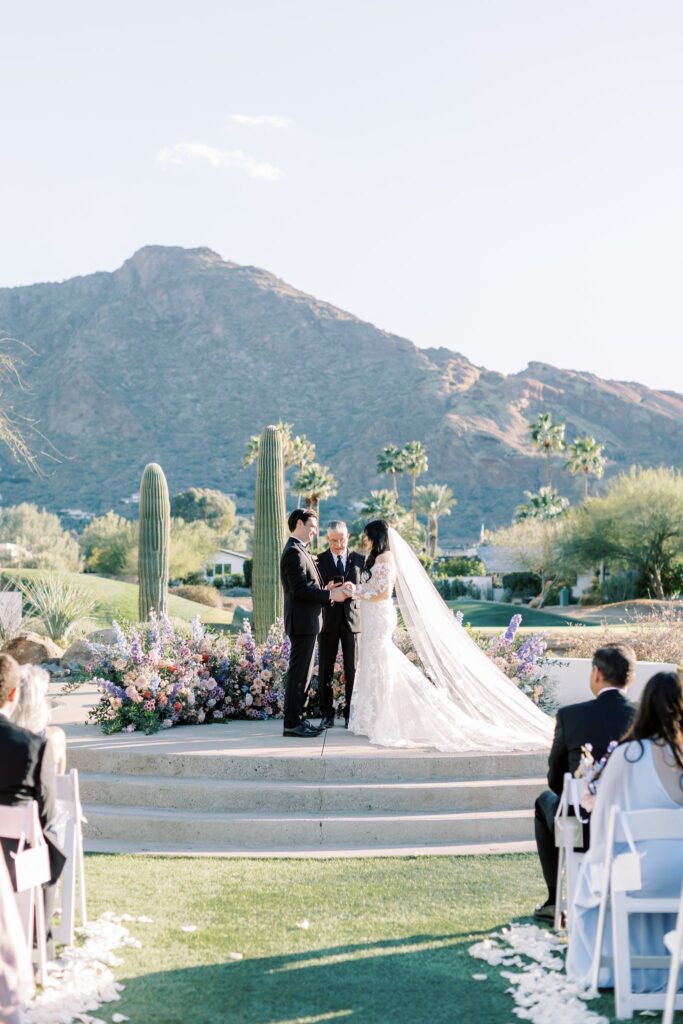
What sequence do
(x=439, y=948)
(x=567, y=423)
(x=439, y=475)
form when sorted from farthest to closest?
(x=567, y=423), (x=439, y=475), (x=439, y=948)

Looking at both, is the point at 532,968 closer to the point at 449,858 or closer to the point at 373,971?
the point at 373,971

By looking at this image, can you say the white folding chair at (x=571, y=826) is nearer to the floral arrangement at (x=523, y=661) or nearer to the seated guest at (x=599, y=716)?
the seated guest at (x=599, y=716)

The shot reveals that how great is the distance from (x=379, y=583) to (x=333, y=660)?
1.42 m

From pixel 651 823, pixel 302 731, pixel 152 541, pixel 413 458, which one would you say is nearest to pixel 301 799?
pixel 302 731

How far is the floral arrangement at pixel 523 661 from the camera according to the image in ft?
35.4

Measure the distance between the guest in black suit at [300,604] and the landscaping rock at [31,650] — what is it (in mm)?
8919

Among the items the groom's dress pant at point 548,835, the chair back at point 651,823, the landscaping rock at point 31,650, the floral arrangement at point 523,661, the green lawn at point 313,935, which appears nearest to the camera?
the chair back at point 651,823

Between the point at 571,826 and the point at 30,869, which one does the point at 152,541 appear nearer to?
the point at 571,826

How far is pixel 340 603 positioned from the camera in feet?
32.7

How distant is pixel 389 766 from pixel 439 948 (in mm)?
2952

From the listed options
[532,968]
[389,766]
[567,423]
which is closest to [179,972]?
[532,968]

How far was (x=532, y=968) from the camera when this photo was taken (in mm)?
5031

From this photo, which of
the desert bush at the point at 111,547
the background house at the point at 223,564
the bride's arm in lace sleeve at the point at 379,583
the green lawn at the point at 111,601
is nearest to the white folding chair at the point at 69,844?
the bride's arm in lace sleeve at the point at 379,583

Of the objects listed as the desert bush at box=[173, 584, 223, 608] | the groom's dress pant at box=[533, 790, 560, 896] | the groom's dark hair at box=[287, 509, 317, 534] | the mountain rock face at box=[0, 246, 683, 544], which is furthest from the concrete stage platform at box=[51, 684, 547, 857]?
the mountain rock face at box=[0, 246, 683, 544]
